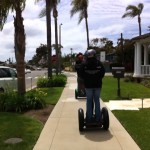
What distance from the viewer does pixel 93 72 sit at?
10.2m

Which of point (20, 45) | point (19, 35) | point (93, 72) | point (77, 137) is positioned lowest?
point (77, 137)

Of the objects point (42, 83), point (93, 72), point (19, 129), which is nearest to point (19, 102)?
point (19, 129)

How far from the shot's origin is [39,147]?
28.8ft

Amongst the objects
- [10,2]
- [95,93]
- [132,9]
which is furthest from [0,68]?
[132,9]

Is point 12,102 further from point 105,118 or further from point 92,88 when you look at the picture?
point 105,118

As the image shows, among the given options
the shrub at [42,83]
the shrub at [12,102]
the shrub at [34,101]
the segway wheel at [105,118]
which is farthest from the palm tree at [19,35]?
the shrub at [42,83]

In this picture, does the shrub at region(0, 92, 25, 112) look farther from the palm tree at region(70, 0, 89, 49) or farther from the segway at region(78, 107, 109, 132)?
the palm tree at region(70, 0, 89, 49)

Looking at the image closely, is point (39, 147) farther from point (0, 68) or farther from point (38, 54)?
point (38, 54)

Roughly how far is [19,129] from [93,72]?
89.9 inches

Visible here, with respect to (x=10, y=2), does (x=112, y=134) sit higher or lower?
lower

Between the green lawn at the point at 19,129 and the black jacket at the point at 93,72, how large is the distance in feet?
5.65

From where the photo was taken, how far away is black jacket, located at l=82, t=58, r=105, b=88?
10195mm

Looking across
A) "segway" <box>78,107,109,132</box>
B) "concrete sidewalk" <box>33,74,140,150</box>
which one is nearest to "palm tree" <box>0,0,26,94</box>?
"concrete sidewalk" <box>33,74,140,150</box>

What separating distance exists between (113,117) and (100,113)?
237cm
